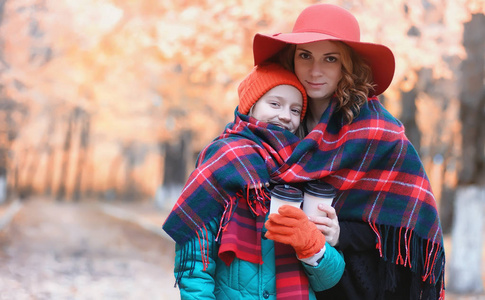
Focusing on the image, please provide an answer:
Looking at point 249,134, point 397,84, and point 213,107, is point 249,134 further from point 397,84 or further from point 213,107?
point 213,107

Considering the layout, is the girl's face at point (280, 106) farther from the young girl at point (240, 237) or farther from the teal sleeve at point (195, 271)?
the teal sleeve at point (195, 271)

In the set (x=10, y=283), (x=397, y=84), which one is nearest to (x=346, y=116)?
(x=397, y=84)

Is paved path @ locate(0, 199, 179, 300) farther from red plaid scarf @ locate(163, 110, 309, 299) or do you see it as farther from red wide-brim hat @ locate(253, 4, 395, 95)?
red wide-brim hat @ locate(253, 4, 395, 95)

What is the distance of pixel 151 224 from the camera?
17547 millimetres

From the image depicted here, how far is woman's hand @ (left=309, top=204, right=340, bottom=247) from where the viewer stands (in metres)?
2.24

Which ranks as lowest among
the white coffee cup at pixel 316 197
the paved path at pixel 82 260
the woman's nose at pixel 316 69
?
the paved path at pixel 82 260

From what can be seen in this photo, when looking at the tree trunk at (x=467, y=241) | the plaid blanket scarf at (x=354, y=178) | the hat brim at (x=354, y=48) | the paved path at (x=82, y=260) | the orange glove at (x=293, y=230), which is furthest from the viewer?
the paved path at (x=82, y=260)

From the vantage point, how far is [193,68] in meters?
10.3

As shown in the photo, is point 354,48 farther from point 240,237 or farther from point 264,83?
point 240,237

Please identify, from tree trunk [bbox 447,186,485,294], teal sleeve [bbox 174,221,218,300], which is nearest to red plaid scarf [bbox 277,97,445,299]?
teal sleeve [bbox 174,221,218,300]

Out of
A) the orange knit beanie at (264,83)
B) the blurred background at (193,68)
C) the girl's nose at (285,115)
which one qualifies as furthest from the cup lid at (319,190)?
the blurred background at (193,68)

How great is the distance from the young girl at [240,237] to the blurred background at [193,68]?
4535 mm

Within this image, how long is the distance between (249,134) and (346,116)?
0.46 metres

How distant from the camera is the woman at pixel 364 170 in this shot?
241 cm
